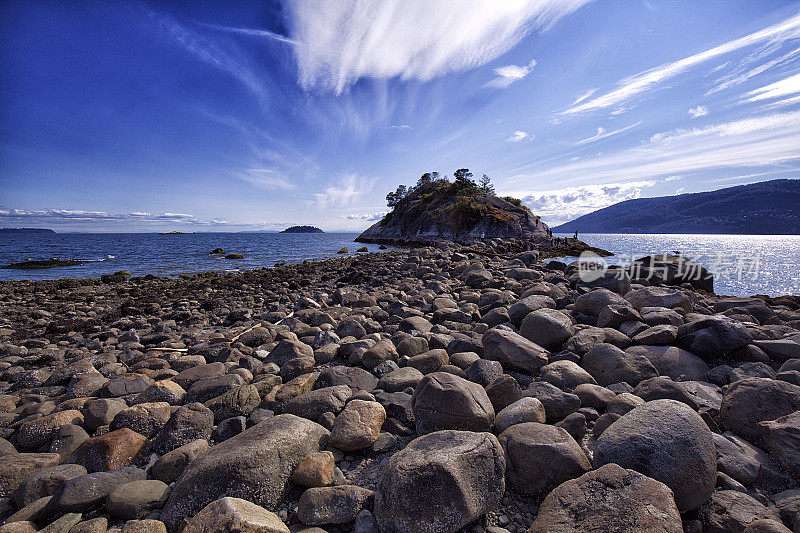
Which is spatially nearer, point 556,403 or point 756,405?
point 756,405

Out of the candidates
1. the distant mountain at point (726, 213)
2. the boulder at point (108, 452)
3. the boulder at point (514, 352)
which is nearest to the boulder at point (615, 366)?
the boulder at point (514, 352)

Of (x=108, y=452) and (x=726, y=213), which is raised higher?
(x=726, y=213)

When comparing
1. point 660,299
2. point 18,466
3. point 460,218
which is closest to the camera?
point 18,466

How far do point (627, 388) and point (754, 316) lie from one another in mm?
4683

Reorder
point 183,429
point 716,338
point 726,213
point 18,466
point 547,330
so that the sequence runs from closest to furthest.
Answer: point 18,466 < point 183,429 < point 716,338 < point 547,330 < point 726,213

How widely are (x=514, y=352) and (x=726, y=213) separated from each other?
179258 millimetres

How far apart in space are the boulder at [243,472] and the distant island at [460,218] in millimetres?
50632

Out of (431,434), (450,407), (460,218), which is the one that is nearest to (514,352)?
(450,407)

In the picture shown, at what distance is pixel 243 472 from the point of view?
87.1 inches

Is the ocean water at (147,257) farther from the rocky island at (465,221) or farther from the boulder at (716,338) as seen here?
the boulder at (716,338)

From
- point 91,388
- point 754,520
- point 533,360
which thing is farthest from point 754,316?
point 91,388

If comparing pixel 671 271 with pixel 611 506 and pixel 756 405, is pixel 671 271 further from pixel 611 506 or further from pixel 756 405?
pixel 611 506

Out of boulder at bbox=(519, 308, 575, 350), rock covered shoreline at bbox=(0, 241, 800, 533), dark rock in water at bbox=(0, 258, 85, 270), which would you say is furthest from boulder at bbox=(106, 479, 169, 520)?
dark rock in water at bbox=(0, 258, 85, 270)

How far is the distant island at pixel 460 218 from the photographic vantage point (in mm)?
53406
